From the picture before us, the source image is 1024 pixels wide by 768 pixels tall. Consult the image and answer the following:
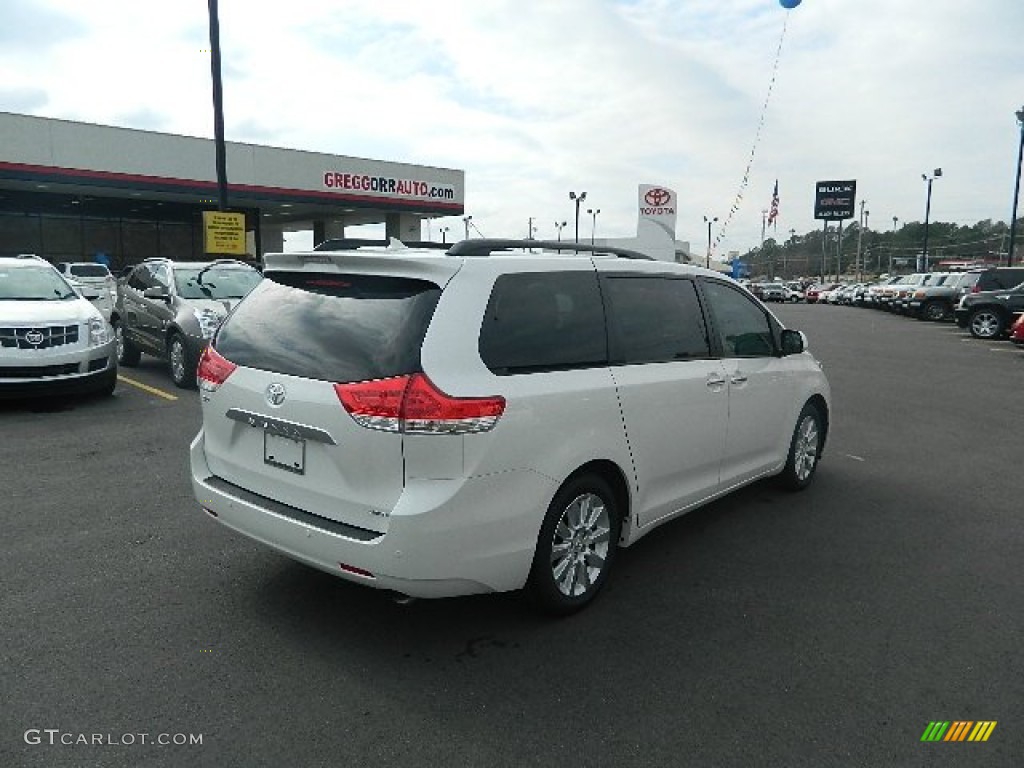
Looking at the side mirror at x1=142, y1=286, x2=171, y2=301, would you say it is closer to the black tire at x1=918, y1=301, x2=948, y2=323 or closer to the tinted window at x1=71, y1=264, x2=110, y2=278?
the tinted window at x1=71, y1=264, x2=110, y2=278

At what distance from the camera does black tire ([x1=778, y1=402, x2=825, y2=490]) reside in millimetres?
5527

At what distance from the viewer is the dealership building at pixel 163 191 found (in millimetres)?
25875

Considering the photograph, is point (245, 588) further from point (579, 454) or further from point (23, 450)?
point (23, 450)

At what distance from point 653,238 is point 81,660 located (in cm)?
3632

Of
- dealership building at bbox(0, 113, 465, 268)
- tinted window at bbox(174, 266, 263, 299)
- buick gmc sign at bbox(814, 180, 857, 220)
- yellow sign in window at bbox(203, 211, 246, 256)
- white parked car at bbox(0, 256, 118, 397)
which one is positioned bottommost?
white parked car at bbox(0, 256, 118, 397)

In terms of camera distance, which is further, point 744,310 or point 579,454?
point 744,310

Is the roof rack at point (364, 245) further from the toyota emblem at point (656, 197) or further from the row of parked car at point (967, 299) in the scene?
the toyota emblem at point (656, 197)

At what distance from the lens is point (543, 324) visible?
347 cm

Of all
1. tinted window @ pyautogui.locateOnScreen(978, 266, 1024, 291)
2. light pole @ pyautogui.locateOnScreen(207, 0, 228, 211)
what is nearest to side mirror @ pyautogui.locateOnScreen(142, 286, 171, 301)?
light pole @ pyautogui.locateOnScreen(207, 0, 228, 211)

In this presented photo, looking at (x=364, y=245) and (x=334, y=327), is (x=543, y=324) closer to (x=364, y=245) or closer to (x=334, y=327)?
(x=334, y=327)

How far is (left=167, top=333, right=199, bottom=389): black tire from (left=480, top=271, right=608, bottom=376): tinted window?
22.9 feet

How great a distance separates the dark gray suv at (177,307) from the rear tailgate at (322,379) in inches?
218

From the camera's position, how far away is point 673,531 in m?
4.85

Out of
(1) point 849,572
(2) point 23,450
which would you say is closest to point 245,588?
(1) point 849,572
